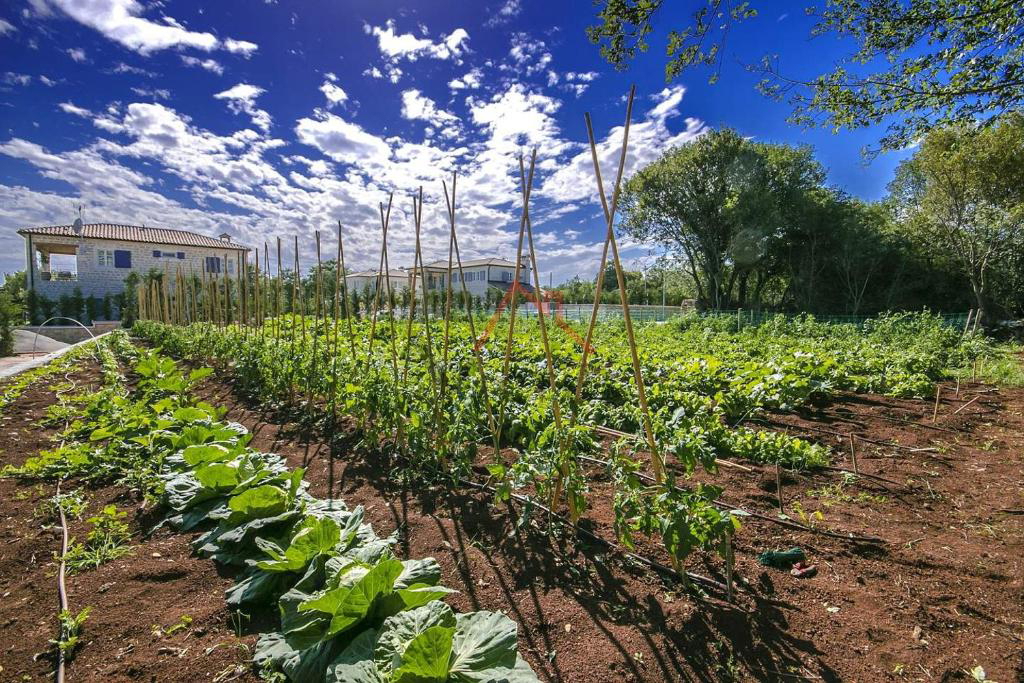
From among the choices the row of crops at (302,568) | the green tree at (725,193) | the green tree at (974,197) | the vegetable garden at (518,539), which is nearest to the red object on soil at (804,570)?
the vegetable garden at (518,539)

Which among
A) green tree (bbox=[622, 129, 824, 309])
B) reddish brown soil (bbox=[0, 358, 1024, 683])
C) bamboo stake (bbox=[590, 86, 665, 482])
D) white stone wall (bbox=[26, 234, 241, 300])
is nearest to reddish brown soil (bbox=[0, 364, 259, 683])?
reddish brown soil (bbox=[0, 358, 1024, 683])

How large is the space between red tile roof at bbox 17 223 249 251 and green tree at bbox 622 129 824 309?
75.0ft

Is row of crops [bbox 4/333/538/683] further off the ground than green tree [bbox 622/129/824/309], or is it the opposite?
green tree [bbox 622/129/824/309]

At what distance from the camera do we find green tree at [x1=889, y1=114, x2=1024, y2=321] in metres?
13.9

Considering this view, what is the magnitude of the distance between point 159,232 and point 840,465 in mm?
39113

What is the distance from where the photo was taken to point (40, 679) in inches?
62.8

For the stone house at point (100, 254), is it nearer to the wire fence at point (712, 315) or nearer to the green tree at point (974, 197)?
the wire fence at point (712, 315)

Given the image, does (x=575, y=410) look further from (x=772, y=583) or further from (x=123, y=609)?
(x=123, y=609)

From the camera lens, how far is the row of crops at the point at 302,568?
138cm

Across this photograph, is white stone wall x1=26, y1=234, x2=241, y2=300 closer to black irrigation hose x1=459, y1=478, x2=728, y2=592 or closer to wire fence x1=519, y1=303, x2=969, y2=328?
wire fence x1=519, y1=303, x2=969, y2=328

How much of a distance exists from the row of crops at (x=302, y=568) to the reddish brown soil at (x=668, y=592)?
18cm

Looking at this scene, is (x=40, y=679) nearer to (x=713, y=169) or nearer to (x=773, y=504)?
(x=773, y=504)

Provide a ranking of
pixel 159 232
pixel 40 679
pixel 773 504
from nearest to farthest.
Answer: pixel 40 679, pixel 773 504, pixel 159 232

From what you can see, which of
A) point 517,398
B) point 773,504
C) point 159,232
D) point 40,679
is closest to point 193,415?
point 40,679
